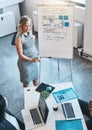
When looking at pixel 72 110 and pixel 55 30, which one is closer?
pixel 72 110

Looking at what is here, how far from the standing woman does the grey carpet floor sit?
507 mm

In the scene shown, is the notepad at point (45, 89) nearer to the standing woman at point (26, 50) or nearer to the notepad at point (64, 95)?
the notepad at point (64, 95)

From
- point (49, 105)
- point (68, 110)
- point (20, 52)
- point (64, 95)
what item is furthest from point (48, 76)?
point (68, 110)

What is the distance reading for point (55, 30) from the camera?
345 centimetres

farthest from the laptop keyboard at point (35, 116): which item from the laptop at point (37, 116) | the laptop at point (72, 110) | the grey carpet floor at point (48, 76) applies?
the grey carpet floor at point (48, 76)

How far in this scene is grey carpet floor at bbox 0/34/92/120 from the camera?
12.3ft

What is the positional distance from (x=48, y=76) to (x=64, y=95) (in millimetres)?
1514

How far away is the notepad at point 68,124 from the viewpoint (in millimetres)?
2314

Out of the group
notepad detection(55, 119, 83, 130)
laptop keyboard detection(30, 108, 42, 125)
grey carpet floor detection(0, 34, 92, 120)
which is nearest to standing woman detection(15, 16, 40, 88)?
grey carpet floor detection(0, 34, 92, 120)

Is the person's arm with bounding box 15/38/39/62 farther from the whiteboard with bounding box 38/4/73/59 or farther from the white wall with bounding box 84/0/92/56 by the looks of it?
the white wall with bounding box 84/0/92/56

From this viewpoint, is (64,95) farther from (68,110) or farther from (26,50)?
(26,50)

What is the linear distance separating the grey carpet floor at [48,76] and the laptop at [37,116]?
97cm

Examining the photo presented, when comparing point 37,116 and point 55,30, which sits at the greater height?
point 55,30

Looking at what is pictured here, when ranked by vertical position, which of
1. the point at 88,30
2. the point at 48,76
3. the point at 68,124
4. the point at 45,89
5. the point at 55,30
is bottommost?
the point at 48,76
